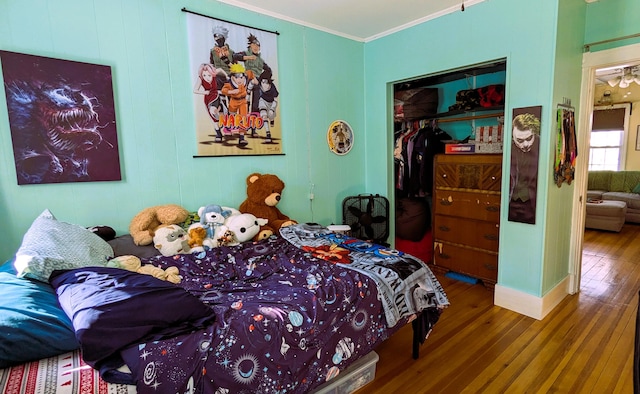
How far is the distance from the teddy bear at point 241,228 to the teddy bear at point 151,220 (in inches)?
13.0

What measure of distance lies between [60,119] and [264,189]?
1.39m

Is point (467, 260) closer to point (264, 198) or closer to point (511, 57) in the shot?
point (511, 57)

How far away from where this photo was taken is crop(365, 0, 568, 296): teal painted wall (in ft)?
7.90

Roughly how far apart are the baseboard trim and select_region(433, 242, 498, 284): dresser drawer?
30 centimetres

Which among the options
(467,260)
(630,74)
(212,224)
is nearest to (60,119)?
(212,224)

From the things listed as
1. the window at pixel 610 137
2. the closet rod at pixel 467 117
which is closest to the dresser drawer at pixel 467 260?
the closet rod at pixel 467 117

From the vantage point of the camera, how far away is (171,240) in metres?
2.24

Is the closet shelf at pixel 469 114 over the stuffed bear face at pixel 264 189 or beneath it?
over

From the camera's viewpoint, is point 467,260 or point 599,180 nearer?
point 467,260

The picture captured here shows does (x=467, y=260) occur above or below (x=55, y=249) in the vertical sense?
below

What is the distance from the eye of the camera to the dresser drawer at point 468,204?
10.0 ft

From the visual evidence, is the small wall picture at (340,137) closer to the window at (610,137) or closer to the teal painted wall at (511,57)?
the teal painted wall at (511,57)

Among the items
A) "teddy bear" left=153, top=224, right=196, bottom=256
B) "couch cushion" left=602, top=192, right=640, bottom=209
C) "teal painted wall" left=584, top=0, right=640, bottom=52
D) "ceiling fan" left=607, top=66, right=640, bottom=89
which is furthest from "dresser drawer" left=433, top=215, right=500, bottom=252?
"couch cushion" left=602, top=192, right=640, bottom=209

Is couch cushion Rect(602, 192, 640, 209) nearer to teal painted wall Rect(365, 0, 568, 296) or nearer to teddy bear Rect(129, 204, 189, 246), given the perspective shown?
teal painted wall Rect(365, 0, 568, 296)
